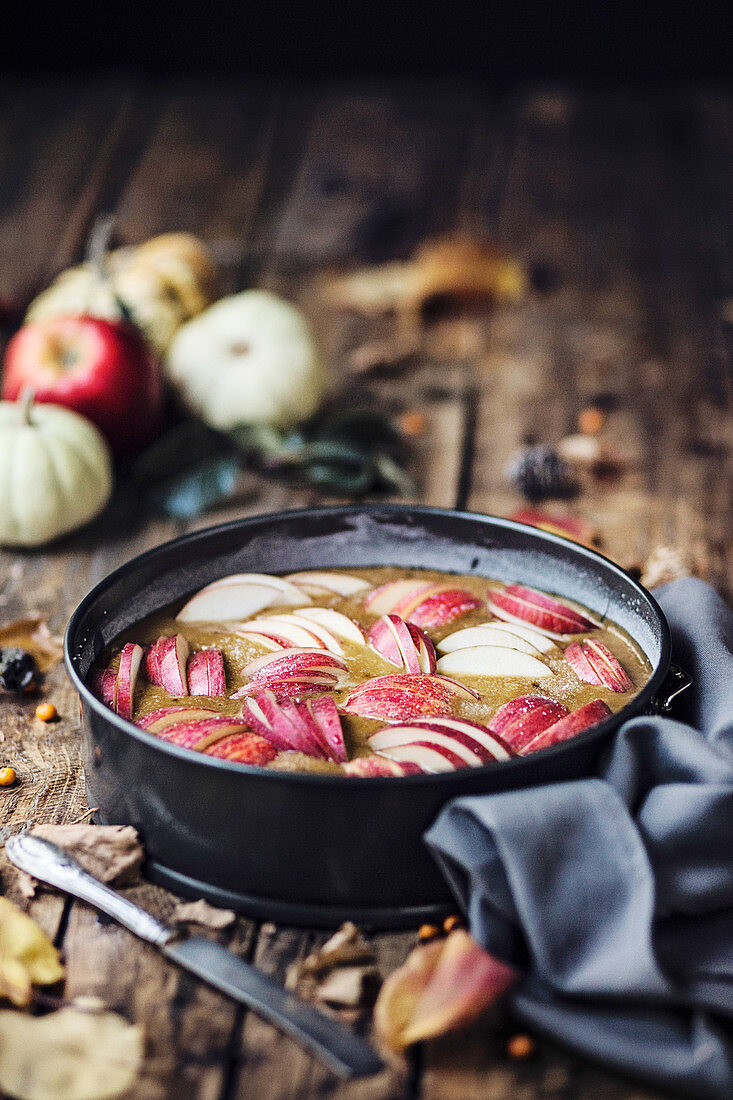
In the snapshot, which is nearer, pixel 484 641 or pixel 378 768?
pixel 378 768

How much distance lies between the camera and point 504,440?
8.12ft

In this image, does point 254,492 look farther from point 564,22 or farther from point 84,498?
point 564,22

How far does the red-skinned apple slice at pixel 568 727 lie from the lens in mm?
1280

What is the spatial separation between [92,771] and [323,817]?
1.16ft

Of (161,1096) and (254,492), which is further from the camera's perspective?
(254,492)

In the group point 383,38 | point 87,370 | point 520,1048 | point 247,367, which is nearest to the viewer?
point 520,1048

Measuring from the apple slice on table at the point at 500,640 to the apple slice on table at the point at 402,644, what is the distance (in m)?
0.03

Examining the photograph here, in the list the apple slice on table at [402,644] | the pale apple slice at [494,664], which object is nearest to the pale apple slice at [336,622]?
the apple slice on table at [402,644]

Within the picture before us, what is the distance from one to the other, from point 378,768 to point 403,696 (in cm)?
16

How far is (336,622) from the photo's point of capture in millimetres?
1587

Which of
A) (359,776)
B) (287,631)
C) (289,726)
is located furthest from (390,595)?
(359,776)

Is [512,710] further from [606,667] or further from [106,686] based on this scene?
[106,686]

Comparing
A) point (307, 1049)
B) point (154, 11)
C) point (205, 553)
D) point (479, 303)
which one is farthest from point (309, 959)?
point (154, 11)

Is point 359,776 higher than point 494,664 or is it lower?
higher
